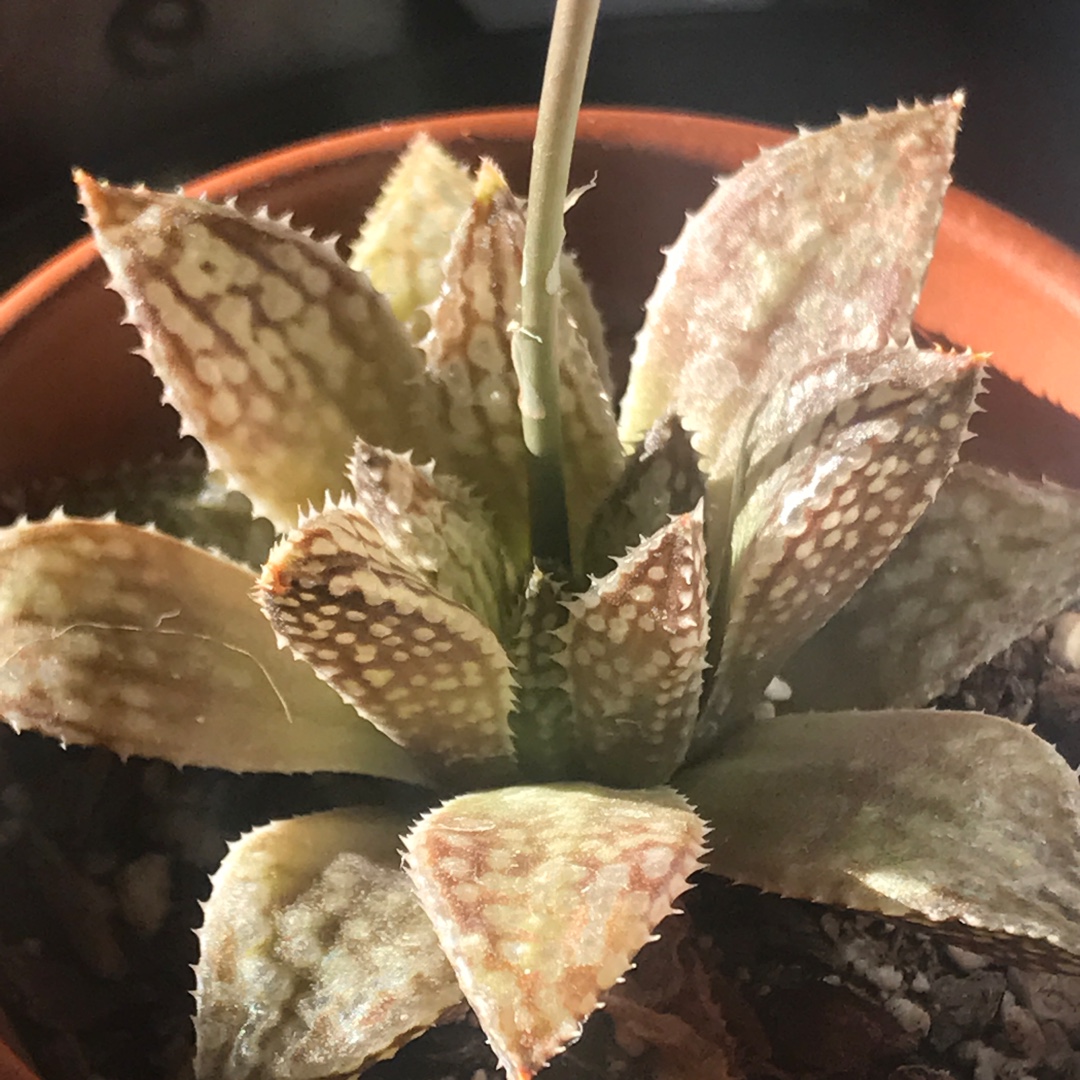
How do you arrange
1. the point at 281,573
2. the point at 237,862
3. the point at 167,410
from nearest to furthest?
the point at 281,573 → the point at 237,862 → the point at 167,410

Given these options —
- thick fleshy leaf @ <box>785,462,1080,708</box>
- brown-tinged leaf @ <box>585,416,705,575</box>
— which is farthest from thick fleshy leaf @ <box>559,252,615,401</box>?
thick fleshy leaf @ <box>785,462,1080,708</box>

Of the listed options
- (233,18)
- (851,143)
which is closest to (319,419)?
(851,143)

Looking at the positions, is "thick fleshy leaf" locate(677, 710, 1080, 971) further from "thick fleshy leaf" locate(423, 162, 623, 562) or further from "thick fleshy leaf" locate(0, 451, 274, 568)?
"thick fleshy leaf" locate(0, 451, 274, 568)

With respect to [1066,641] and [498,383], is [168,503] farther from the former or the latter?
[1066,641]

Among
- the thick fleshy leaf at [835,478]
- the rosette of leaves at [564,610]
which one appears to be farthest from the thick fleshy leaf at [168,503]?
the thick fleshy leaf at [835,478]

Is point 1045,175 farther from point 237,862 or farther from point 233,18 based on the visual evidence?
point 237,862

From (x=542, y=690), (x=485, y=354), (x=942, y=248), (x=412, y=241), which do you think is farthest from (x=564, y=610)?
(x=942, y=248)

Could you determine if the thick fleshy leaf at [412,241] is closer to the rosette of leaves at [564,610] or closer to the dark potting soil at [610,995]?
the rosette of leaves at [564,610]
